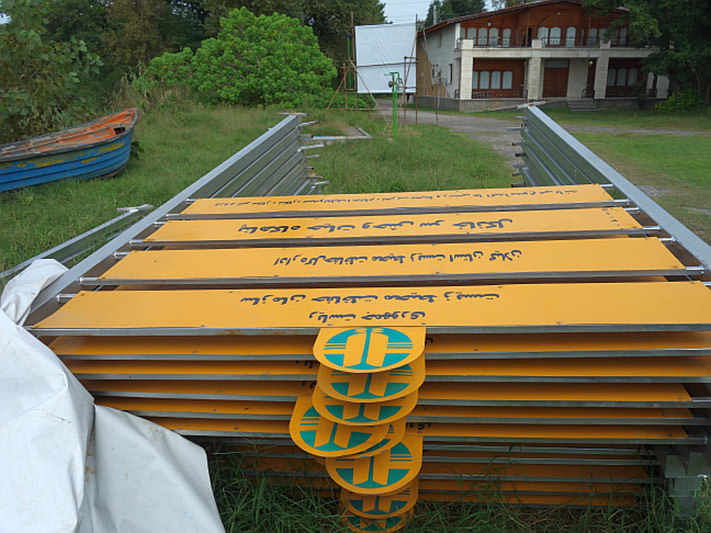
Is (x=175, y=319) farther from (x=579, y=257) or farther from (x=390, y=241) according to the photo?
(x=579, y=257)

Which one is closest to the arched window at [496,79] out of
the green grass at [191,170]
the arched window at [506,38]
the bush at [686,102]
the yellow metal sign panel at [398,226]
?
the arched window at [506,38]

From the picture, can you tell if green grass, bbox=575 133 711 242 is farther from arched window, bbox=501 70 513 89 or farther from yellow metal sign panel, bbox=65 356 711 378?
arched window, bbox=501 70 513 89

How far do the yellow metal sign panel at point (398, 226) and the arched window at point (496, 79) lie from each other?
31172 mm

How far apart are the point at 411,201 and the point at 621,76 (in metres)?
33.1

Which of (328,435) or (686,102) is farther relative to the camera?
(686,102)

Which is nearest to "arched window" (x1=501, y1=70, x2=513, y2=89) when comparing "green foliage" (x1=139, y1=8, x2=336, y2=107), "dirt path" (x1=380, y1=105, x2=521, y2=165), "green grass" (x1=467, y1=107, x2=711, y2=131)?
"green grass" (x1=467, y1=107, x2=711, y2=131)

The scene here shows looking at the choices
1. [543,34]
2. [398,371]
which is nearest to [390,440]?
[398,371]

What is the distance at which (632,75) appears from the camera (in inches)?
1224

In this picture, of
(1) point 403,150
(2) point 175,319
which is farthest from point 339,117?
(2) point 175,319

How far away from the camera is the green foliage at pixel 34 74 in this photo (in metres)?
7.82

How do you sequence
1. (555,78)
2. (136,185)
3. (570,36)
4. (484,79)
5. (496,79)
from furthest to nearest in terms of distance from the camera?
(555,78)
(496,79)
(484,79)
(570,36)
(136,185)

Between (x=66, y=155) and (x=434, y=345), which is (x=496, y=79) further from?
(x=434, y=345)

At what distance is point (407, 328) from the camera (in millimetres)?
1781

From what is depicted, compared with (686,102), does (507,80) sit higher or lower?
higher
